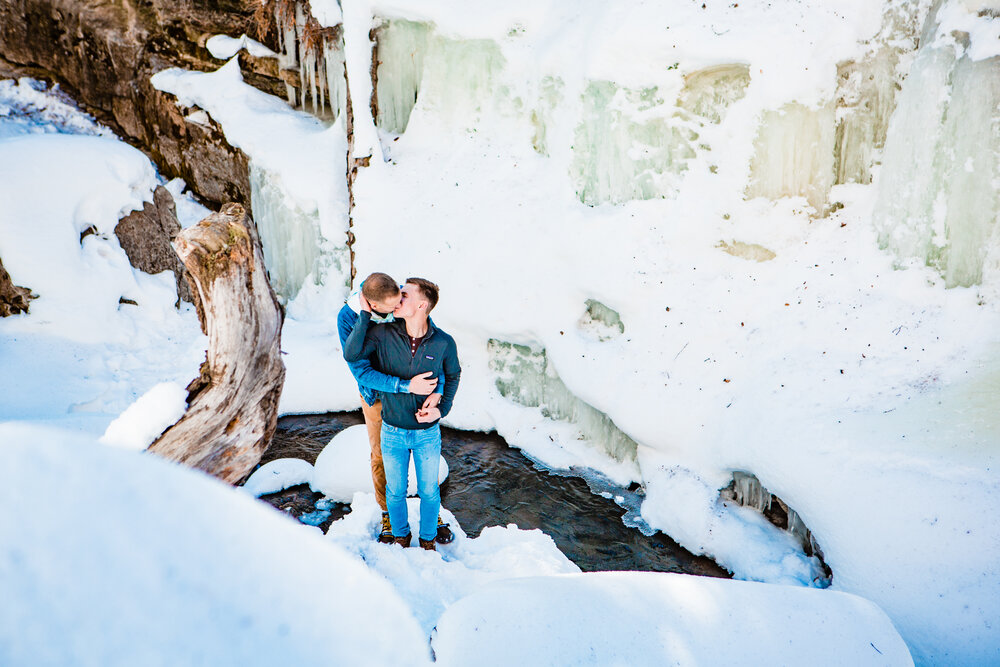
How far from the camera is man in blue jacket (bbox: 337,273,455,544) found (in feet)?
9.82

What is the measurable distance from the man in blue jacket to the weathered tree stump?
5.68 metres

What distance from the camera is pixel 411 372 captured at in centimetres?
319

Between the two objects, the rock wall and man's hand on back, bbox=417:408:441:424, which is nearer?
man's hand on back, bbox=417:408:441:424

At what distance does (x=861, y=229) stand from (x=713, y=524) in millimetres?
2220

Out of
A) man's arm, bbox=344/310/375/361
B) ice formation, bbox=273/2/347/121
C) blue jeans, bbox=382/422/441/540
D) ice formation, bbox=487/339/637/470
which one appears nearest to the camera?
man's arm, bbox=344/310/375/361

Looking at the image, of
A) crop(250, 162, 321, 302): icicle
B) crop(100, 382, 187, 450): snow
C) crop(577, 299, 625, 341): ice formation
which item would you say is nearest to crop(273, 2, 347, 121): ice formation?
crop(250, 162, 321, 302): icicle

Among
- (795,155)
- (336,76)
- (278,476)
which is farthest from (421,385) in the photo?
(336,76)

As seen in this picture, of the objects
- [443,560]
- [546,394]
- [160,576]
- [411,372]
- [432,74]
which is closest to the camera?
[160,576]

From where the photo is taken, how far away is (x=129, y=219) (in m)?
8.11

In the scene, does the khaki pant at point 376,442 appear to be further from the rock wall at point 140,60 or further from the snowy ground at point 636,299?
the rock wall at point 140,60

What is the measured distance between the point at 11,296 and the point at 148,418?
5.78 meters

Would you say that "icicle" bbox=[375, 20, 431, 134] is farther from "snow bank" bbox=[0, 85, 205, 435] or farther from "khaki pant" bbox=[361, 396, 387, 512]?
"khaki pant" bbox=[361, 396, 387, 512]

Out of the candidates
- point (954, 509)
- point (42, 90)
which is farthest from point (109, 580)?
point (42, 90)

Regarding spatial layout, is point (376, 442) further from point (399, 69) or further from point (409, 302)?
point (399, 69)
